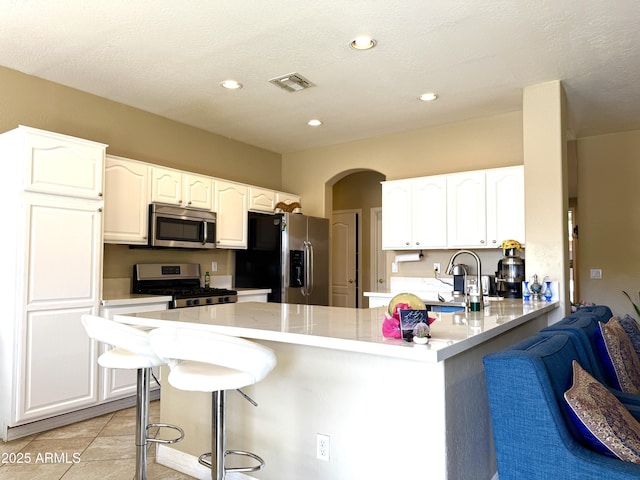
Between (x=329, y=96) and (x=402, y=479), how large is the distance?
10.3 ft

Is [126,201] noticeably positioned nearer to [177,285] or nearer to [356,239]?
[177,285]

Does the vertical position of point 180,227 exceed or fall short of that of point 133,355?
it exceeds it

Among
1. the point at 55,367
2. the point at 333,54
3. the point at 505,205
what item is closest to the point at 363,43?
the point at 333,54

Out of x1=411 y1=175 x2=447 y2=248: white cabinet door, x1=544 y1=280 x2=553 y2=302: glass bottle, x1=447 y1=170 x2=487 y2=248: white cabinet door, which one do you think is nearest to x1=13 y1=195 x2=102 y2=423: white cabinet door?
x1=411 y1=175 x2=447 y2=248: white cabinet door

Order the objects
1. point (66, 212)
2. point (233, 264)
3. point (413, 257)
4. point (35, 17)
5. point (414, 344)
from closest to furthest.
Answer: point (414, 344) < point (35, 17) < point (66, 212) < point (413, 257) < point (233, 264)

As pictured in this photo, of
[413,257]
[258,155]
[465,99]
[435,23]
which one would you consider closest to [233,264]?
[258,155]

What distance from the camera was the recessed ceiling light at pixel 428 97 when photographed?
398 cm

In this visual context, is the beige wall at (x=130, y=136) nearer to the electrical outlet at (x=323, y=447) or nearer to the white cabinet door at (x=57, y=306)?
the white cabinet door at (x=57, y=306)

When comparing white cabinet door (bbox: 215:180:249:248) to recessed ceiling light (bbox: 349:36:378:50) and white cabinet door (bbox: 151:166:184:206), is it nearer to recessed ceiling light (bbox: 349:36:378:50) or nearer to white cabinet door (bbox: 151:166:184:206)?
white cabinet door (bbox: 151:166:184:206)

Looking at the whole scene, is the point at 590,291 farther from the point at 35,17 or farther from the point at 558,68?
the point at 35,17

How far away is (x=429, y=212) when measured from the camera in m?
4.64

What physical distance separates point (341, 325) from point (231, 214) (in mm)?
3082

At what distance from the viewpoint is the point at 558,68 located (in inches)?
134

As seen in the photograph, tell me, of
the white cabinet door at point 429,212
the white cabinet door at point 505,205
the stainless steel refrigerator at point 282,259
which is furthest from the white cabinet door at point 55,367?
the white cabinet door at point 505,205
